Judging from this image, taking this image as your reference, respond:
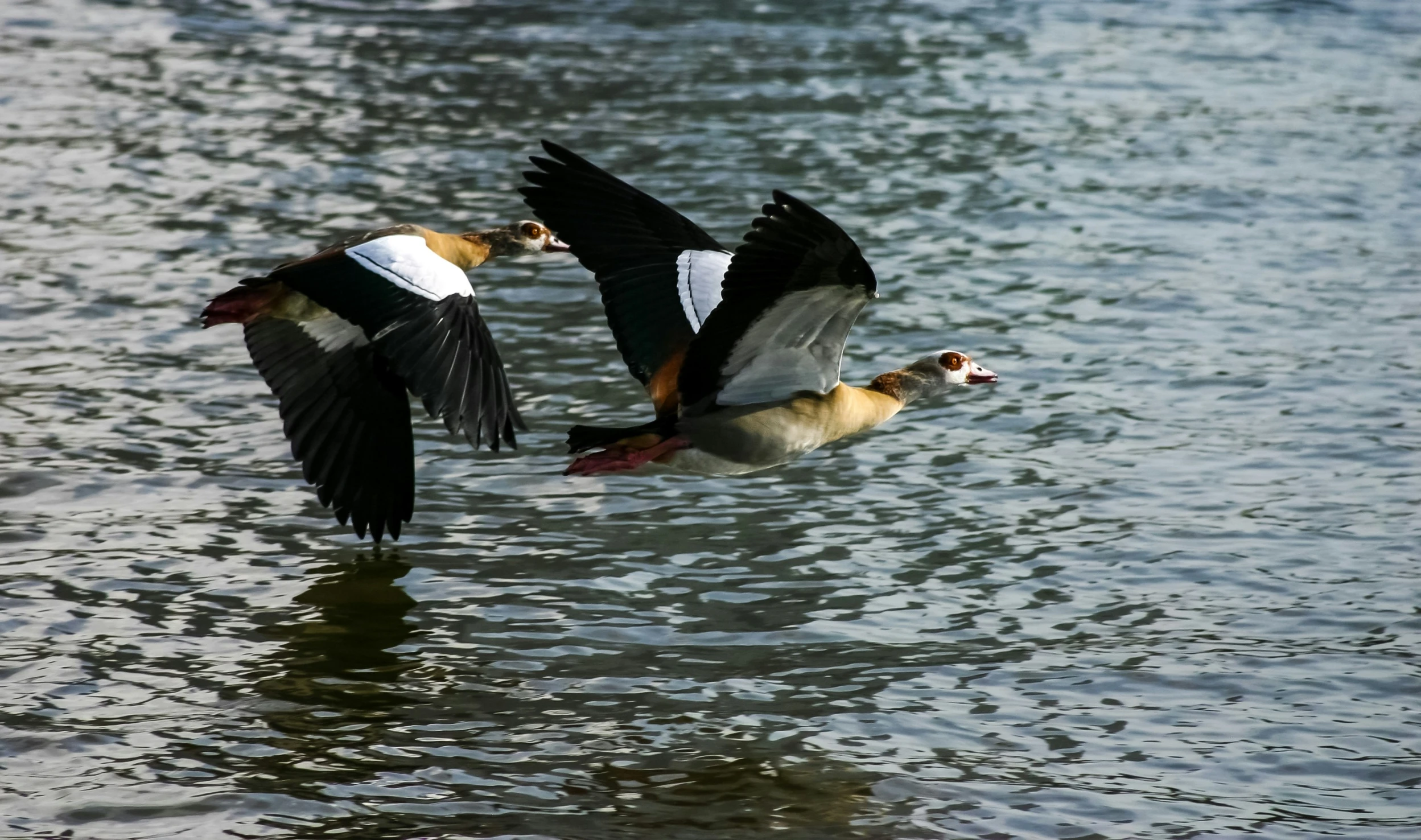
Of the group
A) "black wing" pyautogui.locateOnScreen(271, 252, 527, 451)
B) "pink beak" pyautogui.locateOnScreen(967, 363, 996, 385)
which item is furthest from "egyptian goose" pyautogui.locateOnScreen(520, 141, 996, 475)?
"pink beak" pyautogui.locateOnScreen(967, 363, 996, 385)

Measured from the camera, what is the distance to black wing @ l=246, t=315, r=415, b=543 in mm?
7992

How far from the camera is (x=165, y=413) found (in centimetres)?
950

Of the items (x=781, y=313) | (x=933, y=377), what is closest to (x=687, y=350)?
(x=781, y=313)

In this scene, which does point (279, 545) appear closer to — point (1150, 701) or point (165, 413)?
point (165, 413)

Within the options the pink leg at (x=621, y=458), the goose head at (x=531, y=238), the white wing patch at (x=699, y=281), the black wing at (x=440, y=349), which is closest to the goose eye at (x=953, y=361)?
the white wing patch at (x=699, y=281)

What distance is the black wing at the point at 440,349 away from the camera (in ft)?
21.6

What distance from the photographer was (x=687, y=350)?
7.00 meters

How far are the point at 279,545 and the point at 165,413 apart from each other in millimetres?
1818

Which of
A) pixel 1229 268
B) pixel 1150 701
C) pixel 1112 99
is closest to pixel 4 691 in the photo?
pixel 1150 701

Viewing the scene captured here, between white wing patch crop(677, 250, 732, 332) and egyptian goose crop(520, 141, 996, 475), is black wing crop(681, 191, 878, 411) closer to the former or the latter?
egyptian goose crop(520, 141, 996, 475)

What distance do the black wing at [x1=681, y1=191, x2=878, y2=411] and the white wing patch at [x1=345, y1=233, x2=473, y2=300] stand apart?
1.00 m

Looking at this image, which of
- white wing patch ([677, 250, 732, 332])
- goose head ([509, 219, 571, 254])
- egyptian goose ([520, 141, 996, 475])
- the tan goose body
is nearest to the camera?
egyptian goose ([520, 141, 996, 475])

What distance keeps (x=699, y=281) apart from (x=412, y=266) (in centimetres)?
119

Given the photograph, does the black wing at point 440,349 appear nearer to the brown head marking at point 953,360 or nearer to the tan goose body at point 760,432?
the tan goose body at point 760,432
